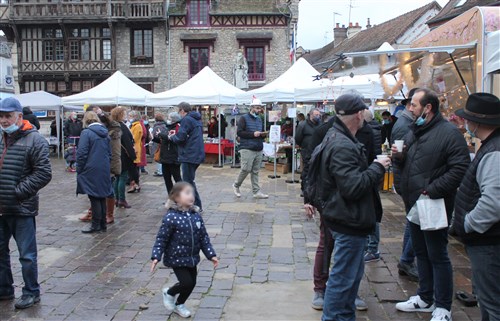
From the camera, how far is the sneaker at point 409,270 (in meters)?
5.34

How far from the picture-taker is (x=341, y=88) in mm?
12508

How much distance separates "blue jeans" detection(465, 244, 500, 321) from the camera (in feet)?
11.0

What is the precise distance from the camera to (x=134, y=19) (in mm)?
30734

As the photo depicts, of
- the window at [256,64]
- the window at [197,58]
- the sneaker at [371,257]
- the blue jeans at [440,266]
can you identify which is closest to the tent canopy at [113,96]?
the window at [197,58]

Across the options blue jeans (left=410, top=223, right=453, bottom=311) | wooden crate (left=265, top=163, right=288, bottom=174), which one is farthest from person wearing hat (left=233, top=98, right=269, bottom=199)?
blue jeans (left=410, top=223, right=453, bottom=311)

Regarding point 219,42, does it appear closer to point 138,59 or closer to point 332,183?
point 138,59

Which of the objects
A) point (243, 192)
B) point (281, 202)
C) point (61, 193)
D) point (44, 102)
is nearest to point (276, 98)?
point (243, 192)

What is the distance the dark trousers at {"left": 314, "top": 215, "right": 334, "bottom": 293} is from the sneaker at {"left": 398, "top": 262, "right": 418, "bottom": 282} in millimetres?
1234

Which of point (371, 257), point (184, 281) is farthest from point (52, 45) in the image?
point (184, 281)

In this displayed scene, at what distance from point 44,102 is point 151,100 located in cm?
571

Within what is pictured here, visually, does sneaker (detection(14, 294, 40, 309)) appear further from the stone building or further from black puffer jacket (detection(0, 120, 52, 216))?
the stone building

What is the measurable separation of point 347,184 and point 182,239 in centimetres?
144

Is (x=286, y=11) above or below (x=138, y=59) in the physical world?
above

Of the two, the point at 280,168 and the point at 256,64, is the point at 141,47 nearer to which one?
the point at 256,64
